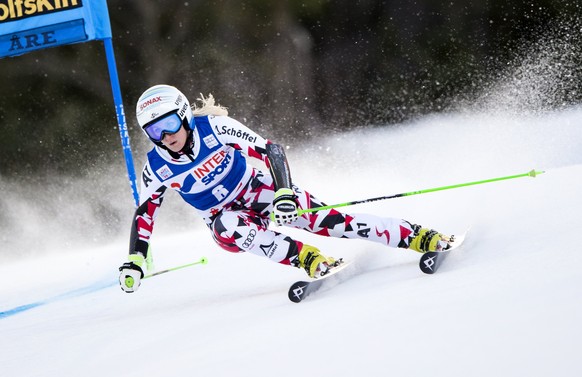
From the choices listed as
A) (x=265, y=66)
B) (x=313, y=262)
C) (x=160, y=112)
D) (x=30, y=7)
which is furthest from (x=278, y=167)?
(x=265, y=66)

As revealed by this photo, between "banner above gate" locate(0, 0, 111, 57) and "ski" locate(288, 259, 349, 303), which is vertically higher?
"banner above gate" locate(0, 0, 111, 57)

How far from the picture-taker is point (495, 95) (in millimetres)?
9531

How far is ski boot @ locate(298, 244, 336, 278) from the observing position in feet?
10.6

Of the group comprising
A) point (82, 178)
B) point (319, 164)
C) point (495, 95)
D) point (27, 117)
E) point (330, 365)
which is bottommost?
point (330, 365)

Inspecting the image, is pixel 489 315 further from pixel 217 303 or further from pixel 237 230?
pixel 217 303

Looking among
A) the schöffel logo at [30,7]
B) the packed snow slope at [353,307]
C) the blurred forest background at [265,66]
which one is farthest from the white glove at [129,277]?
the blurred forest background at [265,66]

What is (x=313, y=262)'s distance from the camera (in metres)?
3.24

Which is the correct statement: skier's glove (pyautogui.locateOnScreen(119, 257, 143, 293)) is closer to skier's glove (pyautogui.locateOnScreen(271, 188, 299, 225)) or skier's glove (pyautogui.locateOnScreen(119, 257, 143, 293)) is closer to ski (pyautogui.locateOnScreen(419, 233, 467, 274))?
skier's glove (pyautogui.locateOnScreen(271, 188, 299, 225))

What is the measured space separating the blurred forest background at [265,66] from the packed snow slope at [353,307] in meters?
4.09

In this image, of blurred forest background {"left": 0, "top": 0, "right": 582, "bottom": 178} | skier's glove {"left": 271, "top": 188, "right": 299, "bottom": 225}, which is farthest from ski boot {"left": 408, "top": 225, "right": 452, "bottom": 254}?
blurred forest background {"left": 0, "top": 0, "right": 582, "bottom": 178}

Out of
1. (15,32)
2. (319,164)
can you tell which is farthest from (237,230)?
(319,164)

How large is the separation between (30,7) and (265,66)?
6.05 m

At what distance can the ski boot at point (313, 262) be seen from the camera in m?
3.22

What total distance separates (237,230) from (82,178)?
7845 mm
